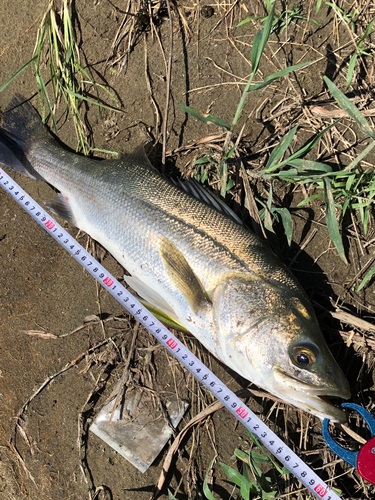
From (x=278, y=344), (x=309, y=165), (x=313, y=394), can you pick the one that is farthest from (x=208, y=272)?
(x=309, y=165)

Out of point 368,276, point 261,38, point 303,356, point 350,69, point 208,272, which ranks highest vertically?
point 261,38

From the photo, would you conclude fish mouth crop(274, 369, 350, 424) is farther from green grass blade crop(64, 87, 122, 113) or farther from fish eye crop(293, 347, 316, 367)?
green grass blade crop(64, 87, 122, 113)

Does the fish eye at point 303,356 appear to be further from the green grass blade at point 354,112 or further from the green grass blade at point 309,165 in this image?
the green grass blade at point 354,112

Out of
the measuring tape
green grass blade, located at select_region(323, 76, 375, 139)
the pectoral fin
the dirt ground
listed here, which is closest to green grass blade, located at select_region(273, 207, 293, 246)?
the dirt ground

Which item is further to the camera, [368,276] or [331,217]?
[368,276]

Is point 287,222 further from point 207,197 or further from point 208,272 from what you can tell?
point 208,272

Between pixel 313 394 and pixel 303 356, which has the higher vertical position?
pixel 303 356
